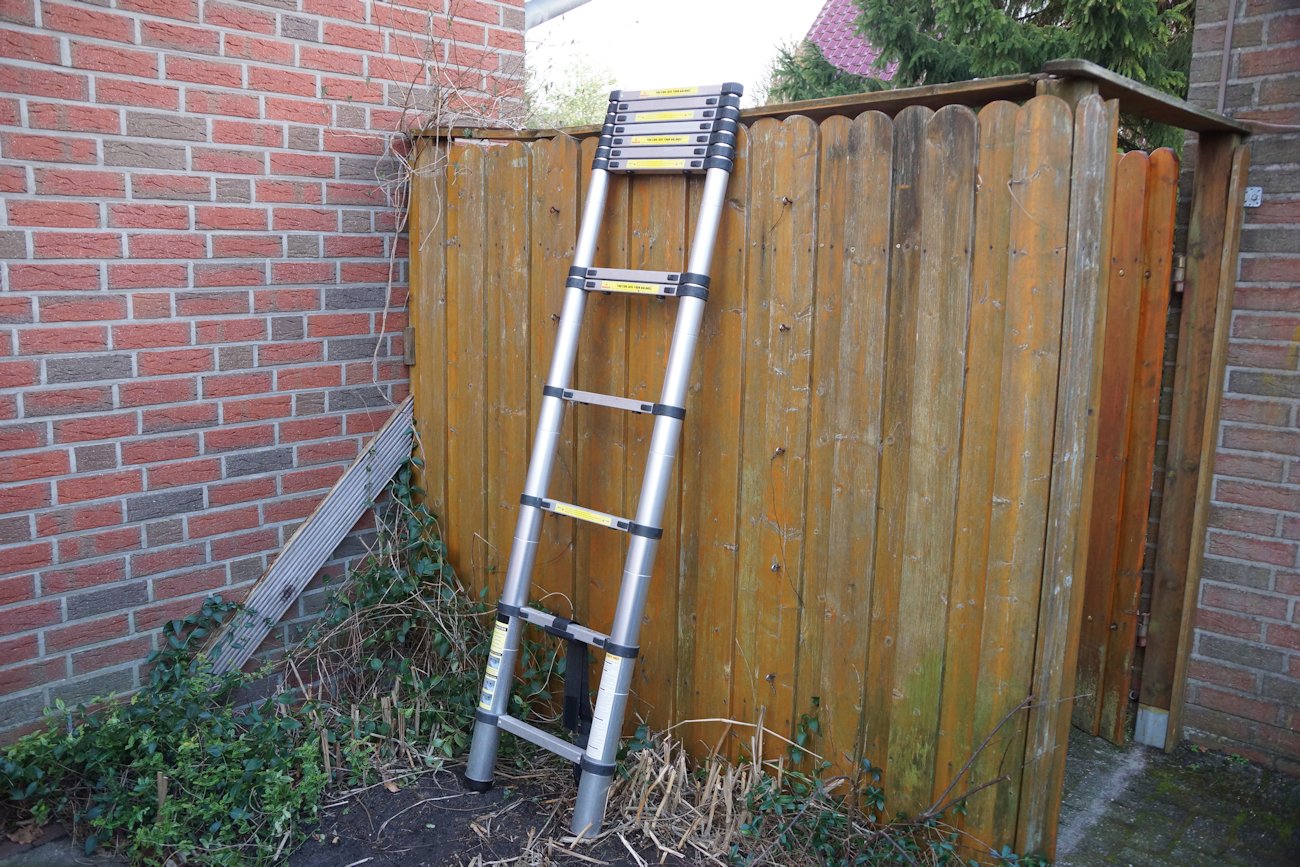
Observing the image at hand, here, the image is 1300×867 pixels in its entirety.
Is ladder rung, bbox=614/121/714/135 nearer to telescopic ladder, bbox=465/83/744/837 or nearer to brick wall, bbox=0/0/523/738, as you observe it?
telescopic ladder, bbox=465/83/744/837

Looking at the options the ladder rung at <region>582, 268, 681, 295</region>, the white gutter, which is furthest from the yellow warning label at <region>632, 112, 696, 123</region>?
the white gutter

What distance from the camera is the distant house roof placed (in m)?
14.6

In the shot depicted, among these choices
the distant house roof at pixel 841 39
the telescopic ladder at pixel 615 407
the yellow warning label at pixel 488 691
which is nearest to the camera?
the telescopic ladder at pixel 615 407

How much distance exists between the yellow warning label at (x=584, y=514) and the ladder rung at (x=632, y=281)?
0.69 metres

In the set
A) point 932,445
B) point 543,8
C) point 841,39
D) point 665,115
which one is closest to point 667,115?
point 665,115

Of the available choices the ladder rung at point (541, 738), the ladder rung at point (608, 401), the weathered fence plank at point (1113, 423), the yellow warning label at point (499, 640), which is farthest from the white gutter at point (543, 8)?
the ladder rung at point (541, 738)

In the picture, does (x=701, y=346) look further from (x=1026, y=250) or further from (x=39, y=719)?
(x=39, y=719)

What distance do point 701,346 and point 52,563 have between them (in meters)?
2.19

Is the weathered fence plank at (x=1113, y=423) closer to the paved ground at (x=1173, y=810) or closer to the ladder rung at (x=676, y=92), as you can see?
the paved ground at (x=1173, y=810)

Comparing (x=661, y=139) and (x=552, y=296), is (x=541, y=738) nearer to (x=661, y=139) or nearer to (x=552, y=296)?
(x=552, y=296)

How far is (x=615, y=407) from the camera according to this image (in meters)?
3.21

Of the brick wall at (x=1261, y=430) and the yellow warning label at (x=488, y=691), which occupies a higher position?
the brick wall at (x=1261, y=430)

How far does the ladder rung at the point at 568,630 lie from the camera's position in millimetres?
3117

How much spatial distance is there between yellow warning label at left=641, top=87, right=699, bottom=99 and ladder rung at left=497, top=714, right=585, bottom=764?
200 centimetres
